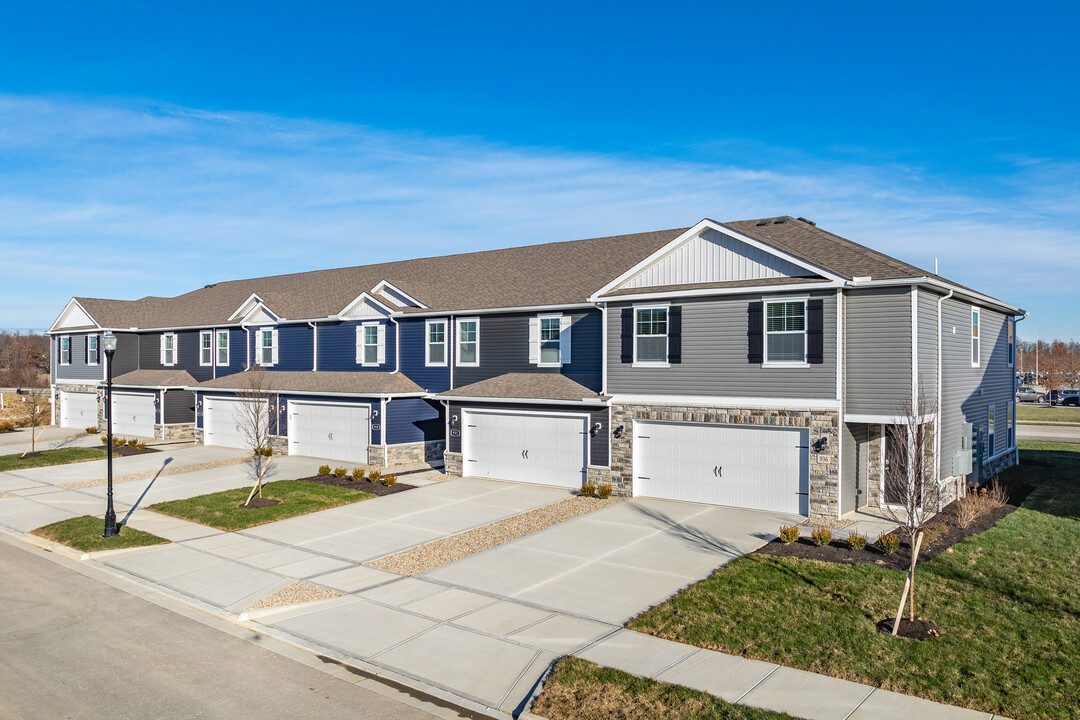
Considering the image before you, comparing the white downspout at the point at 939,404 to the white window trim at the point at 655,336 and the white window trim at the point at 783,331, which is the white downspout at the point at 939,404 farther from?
the white window trim at the point at 655,336

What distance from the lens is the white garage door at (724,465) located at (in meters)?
17.8

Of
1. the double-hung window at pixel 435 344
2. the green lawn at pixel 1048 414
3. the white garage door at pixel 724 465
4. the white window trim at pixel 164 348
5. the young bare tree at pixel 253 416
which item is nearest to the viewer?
the white garage door at pixel 724 465

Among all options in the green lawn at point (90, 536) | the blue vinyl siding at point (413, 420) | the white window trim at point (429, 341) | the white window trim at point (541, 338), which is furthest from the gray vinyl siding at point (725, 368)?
the green lawn at point (90, 536)

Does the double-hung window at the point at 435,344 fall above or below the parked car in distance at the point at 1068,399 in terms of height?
above

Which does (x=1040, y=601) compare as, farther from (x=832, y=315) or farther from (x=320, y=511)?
(x=320, y=511)

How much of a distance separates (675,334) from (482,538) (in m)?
7.78

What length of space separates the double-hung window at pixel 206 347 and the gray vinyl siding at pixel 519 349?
15020 mm

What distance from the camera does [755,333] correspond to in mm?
18188

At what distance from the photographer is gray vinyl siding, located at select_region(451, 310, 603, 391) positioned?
2316 centimetres

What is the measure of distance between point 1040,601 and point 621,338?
466 inches

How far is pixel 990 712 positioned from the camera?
784 centimetres

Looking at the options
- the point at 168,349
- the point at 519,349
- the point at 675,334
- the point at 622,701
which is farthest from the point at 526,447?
the point at 168,349

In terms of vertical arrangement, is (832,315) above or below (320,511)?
above

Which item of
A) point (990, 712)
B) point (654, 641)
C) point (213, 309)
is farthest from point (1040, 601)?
point (213, 309)
